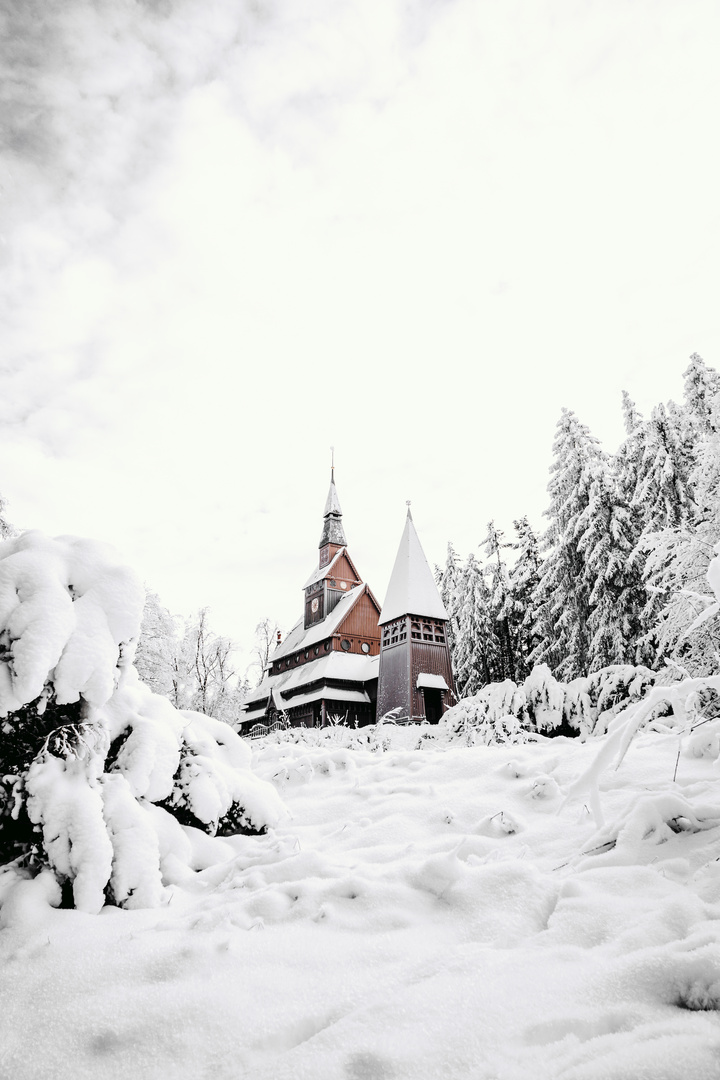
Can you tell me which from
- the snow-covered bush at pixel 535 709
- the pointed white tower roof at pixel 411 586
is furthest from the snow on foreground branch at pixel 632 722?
the pointed white tower roof at pixel 411 586

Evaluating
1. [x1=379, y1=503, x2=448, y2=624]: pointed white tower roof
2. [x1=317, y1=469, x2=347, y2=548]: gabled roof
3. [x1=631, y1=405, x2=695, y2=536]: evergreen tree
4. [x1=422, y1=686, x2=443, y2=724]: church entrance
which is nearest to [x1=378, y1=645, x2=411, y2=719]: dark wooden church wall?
[x1=422, y1=686, x2=443, y2=724]: church entrance

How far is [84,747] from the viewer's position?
3.24 m

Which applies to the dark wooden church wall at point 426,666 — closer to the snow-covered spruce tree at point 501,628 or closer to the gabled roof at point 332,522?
the snow-covered spruce tree at point 501,628

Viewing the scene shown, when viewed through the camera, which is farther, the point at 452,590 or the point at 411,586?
the point at 452,590

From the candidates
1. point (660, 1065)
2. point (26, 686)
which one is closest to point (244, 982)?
point (660, 1065)

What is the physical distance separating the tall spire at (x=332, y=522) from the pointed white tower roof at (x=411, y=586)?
34.3ft

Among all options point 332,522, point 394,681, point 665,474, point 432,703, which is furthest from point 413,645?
point 332,522

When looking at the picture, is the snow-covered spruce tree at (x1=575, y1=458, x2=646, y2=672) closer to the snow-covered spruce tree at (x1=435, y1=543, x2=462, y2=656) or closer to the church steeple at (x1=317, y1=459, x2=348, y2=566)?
the snow-covered spruce tree at (x1=435, y1=543, x2=462, y2=656)

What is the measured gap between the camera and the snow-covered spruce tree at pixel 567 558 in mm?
19594

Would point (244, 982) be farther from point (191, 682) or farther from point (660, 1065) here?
point (191, 682)

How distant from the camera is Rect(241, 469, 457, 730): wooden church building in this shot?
26828mm

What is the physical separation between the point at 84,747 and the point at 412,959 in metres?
2.15

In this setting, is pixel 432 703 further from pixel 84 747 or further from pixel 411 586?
pixel 84 747

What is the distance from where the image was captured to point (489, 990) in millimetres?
1726
